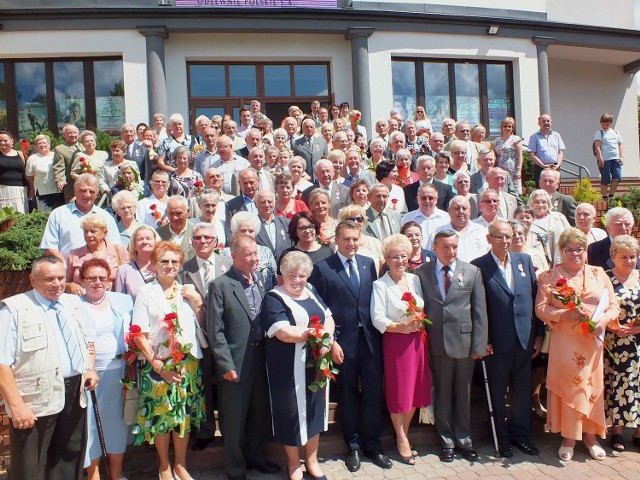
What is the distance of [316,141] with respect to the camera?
9.71 metres

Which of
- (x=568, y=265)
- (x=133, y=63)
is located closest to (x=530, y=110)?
(x=133, y=63)

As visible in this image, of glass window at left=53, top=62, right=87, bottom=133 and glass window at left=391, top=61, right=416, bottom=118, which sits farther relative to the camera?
glass window at left=391, top=61, right=416, bottom=118

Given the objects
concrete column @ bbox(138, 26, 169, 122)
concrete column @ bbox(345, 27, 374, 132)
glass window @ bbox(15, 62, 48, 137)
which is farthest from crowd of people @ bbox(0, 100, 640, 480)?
glass window @ bbox(15, 62, 48, 137)

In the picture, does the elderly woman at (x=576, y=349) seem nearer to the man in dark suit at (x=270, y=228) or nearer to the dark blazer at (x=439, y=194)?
the dark blazer at (x=439, y=194)

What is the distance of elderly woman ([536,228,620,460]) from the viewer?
529 centimetres

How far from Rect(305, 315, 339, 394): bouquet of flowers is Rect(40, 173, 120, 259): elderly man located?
2198 millimetres

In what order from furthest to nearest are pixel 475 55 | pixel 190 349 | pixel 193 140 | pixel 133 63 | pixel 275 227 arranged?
pixel 475 55 < pixel 133 63 < pixel 193 140 < pixel 275 227 < pixel 190 349

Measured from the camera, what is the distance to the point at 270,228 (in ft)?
20.3

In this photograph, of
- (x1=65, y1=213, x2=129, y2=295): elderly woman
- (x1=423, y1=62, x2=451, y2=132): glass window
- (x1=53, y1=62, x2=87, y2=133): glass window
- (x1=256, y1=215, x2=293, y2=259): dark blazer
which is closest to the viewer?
(x1=65, y1=213, x2=129, y2=295): elderly woman

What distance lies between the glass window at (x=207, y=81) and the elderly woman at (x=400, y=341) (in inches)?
462

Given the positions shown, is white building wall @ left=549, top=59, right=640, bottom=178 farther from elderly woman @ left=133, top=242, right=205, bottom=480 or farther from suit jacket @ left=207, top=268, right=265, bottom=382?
elderly woman @ left=133, top=242, right=205, bottom=480

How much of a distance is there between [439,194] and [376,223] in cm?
134

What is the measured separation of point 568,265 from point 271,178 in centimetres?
409

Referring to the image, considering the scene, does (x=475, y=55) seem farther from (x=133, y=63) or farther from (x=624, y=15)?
(x=133, y=63)
